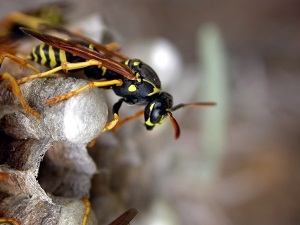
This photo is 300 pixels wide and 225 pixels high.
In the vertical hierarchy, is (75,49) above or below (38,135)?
above

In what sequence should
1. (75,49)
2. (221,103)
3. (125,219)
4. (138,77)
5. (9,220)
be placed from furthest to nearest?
(221,103) → (138,77) → (75,49) → (125,219) → (9,220)

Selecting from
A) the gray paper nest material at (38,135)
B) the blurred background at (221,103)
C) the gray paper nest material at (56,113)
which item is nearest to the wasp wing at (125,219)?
the gray paper nest material at (38,135)

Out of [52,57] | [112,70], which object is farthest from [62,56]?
[112,70]

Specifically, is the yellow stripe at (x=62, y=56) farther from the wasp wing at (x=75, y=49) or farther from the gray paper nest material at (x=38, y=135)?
the gray paper nest material at (x=38, y=135)

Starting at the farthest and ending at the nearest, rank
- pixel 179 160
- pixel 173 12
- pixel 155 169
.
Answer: pixel 173 12 < pixel 179 160 < pixel 155 169

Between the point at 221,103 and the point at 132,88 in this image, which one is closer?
the point at 132,88

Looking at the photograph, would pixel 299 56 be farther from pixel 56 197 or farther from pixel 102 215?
pixel 56 197

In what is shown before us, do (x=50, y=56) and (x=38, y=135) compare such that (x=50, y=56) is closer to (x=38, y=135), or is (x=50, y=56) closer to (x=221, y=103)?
(x=38, y=135)

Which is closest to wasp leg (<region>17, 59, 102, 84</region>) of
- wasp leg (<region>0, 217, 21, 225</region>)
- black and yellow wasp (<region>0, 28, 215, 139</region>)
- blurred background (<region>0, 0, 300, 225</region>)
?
black and yellow wasp (<region>0, 28, 215, 139</region>)

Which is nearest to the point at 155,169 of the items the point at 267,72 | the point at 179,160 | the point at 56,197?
the point at 179,160
